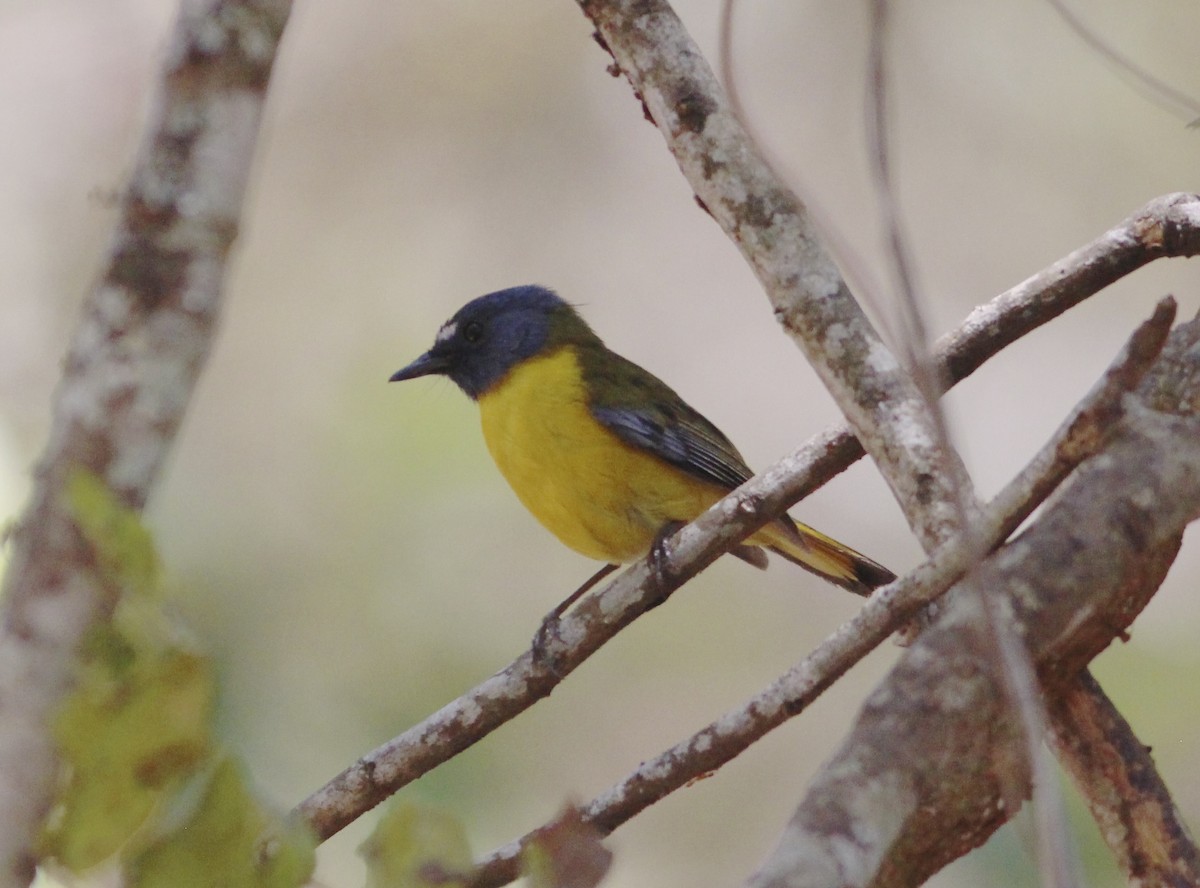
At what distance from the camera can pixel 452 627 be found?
6.68 meters

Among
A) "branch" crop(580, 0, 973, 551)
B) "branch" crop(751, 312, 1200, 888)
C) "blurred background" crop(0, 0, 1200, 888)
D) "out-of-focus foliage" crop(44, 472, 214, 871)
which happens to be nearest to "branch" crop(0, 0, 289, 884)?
"out-of-focus foliage" crop(44, 472, 214, 871)

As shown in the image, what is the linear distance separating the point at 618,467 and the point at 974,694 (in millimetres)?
2759

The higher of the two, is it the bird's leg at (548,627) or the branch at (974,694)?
the bird's leg at (548,627)

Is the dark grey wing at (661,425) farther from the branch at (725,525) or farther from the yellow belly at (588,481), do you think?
the branch at (725,525)

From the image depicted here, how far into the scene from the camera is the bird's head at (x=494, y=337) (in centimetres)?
490

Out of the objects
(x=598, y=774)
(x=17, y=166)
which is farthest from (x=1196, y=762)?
(x=17, y=166)

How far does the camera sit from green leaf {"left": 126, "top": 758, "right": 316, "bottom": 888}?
1.39 meters

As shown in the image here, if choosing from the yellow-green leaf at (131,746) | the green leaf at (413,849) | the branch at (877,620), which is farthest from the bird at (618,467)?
the yellow-green leaf at (131,746)

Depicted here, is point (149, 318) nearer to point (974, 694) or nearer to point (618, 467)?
point (974, 694)

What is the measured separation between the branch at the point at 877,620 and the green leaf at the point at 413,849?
0.28 ft

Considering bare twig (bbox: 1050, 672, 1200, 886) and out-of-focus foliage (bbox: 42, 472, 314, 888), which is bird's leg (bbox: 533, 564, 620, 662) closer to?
bare twig (bbox: 1050, 672, 1200, 886)

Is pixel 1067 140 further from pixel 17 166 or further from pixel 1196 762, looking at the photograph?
pixel 17 166

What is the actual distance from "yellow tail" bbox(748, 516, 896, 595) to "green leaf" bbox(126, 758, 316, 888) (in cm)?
289

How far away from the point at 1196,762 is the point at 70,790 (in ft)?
19.3
